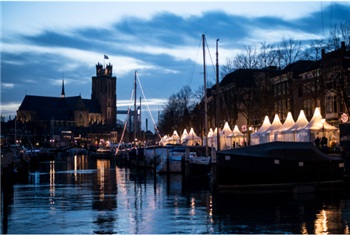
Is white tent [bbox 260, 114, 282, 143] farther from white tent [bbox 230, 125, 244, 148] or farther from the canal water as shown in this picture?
the canal water

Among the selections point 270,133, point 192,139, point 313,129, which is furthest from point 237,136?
point 313,129

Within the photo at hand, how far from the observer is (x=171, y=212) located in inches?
1064

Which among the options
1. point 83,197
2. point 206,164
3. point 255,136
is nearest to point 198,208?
point 83,197

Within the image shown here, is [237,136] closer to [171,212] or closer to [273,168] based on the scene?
[273,168]

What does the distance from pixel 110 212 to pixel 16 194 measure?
1352 centimetres

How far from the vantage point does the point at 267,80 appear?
73750 mm

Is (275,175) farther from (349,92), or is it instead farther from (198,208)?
(349,92)

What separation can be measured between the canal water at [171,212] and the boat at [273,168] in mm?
1917

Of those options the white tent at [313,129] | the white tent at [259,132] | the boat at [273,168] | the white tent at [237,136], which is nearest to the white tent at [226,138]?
the white tent at [237,136]

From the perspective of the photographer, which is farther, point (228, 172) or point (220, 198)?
point (228, 172)

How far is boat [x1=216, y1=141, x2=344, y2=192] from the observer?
3672cm

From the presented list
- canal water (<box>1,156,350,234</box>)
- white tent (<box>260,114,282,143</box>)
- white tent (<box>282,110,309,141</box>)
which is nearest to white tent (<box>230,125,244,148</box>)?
white tent (<box>260,114,282,143</box>)

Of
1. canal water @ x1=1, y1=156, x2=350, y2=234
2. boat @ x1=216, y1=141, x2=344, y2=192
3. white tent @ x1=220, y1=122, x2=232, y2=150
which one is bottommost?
canal water @ x1=1, y1=156, x2=350, y2=234

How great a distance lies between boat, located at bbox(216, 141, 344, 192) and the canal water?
1.92 m
